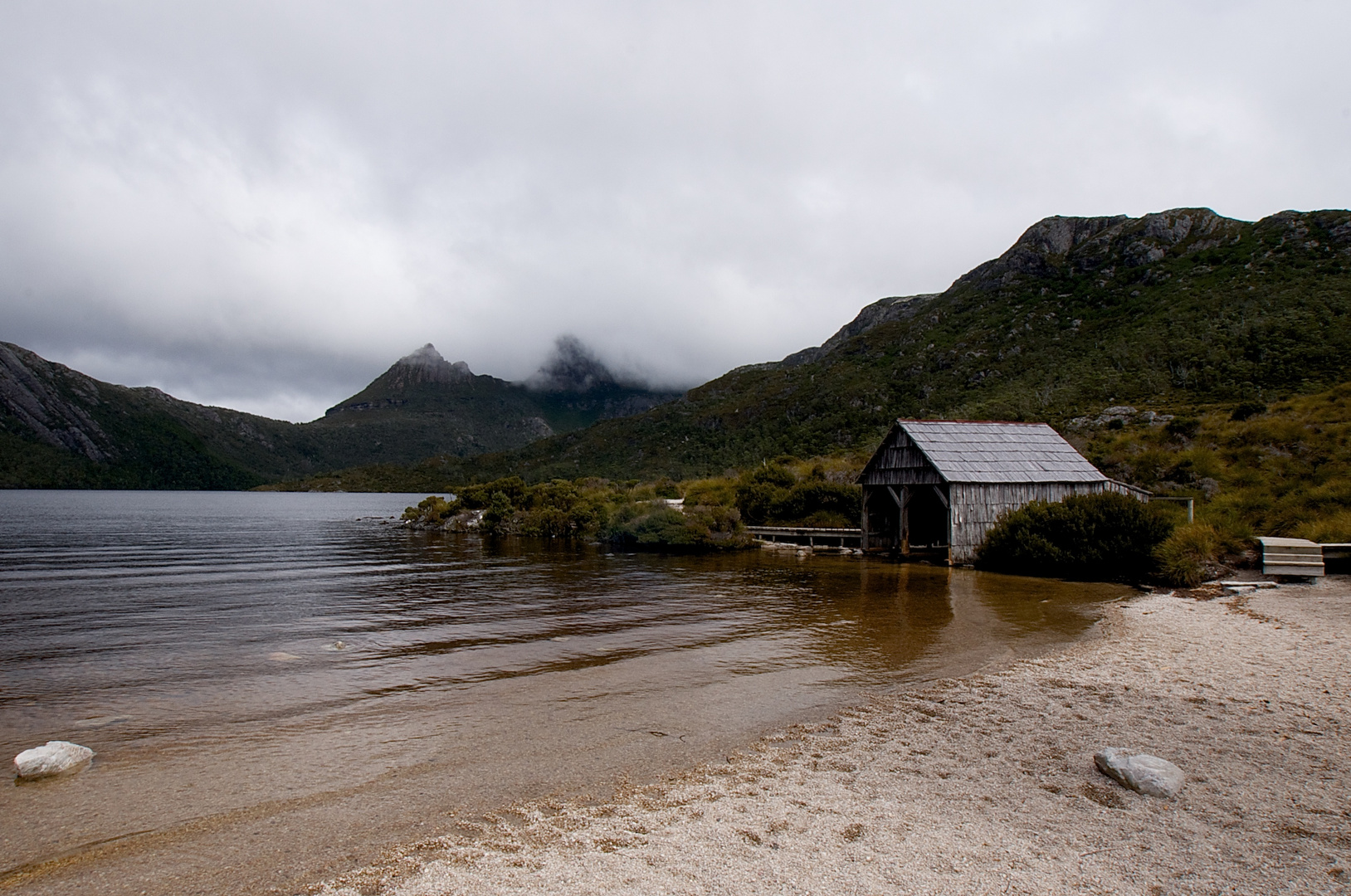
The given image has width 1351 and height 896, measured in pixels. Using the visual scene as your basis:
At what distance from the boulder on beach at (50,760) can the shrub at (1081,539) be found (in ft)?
77.9

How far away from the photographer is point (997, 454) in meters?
27.1

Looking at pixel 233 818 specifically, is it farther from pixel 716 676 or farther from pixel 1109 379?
pixel 1109 379

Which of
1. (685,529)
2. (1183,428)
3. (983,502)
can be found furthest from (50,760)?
(1183,428)

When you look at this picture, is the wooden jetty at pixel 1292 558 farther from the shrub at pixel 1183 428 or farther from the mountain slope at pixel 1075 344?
the mountain slope at pixel 1075 344

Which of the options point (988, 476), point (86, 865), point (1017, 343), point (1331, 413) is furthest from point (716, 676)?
point (1017, 343)

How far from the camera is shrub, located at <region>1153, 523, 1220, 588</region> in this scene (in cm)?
1925

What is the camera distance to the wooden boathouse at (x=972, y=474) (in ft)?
83.5

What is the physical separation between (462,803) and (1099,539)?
21.4 meters

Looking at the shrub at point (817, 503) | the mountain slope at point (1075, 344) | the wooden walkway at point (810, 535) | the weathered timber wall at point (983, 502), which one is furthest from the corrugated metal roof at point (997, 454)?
the mountain slope at point (1075, 344)

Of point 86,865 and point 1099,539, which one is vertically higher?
point 1099,539

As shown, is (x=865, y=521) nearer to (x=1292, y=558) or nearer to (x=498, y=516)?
(x=1292, y=558)

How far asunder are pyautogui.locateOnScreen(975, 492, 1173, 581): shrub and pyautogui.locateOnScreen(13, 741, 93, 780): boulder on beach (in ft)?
77.9

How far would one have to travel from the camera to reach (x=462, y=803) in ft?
21.1

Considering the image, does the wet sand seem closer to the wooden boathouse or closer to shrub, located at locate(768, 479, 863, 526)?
the wooden boathouse
